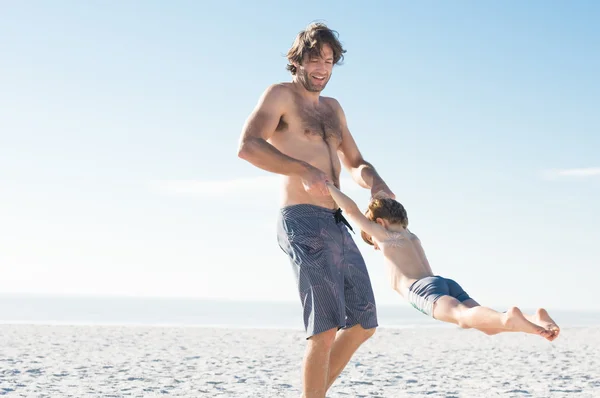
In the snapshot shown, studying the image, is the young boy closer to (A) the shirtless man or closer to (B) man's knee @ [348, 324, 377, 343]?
(A) the shirtless man

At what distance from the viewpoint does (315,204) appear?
456 centimetres

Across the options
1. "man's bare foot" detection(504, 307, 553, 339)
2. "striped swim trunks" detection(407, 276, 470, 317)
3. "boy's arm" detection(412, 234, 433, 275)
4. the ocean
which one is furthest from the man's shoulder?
the ocean

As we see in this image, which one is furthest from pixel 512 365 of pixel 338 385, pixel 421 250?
pixel 421 250

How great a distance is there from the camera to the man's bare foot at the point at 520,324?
345cm

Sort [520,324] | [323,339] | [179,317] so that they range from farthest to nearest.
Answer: [179,317] → [323,339] → [520,324]

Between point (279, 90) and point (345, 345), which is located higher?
point (279, 90)

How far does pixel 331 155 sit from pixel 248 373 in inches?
253

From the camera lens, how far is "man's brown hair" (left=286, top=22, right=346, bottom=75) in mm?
4621

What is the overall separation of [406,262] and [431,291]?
1.12 feet

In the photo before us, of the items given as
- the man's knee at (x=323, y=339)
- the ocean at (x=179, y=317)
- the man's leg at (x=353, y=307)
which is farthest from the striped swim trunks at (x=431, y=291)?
the ocean at (x=179, y=317)

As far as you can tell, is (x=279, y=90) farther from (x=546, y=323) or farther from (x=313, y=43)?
(x=546, y=323)

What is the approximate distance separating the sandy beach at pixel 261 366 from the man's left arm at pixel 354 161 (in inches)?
156

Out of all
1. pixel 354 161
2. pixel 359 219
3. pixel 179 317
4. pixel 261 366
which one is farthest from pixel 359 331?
pixel 179 317

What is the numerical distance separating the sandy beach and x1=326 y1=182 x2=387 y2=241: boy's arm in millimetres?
4142
